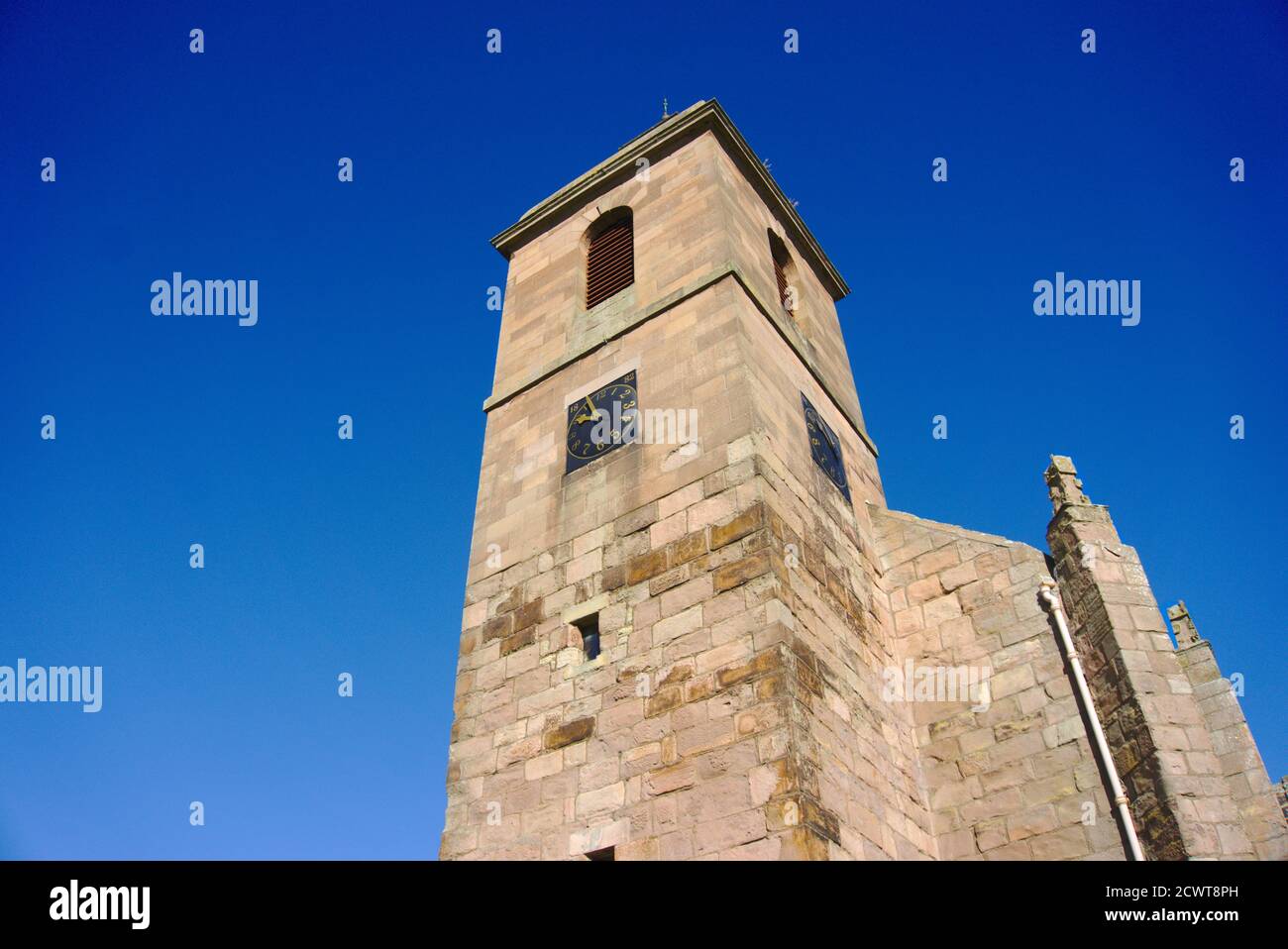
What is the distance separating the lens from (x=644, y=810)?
848cm

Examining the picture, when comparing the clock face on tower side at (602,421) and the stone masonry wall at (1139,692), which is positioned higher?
the clock face on tower side at (602,421)

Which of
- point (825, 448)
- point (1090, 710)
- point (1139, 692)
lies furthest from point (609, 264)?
point (1139, 692)

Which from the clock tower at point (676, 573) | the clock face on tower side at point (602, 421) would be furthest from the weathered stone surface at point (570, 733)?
the clock face on tower side at point (602, 421)

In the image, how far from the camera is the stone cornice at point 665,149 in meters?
14.9

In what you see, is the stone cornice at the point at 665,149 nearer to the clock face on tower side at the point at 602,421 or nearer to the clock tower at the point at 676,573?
the clock tower at the point at 676,573

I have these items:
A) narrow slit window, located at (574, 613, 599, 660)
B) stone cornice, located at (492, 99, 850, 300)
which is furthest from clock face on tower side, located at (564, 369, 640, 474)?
stone cornice, located at (492, 99, 850, 300)

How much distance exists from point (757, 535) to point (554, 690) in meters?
2.63

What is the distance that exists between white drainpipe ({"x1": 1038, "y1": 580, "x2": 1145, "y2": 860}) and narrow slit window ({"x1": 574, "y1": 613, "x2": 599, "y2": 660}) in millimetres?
4943

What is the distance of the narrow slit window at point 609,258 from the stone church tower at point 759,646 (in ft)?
1.08

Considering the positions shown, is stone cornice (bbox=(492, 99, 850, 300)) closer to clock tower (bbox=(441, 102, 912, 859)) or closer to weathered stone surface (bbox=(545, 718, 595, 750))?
clock tower (bbox=(441, 102, 912, 859))

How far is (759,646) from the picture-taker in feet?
28.6

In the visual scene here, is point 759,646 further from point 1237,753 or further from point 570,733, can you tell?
point 1237,753
